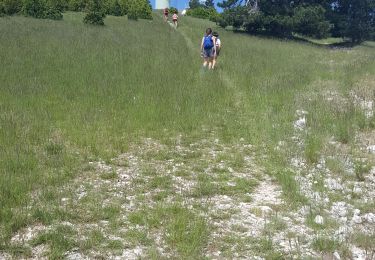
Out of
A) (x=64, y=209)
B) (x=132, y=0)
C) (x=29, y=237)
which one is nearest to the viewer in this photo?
(x=29, y=237)

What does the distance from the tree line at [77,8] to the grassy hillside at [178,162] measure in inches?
676

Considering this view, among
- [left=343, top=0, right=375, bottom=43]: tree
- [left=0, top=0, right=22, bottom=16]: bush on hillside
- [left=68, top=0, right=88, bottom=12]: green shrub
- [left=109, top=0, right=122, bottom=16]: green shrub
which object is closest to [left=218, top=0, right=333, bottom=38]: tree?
[left=343, top=0, right=375, bottom=43]: tree

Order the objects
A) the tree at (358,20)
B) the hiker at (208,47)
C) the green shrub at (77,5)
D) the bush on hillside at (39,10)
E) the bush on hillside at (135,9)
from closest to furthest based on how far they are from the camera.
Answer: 1. the hiker at (208,47)
2. the bush on hillside at (39,10)
3. the bush on hillside at (135,9)
4. the green shrub at (77,5)
5. the tree at (358,20)

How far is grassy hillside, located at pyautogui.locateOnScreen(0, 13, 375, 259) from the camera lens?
5.59m

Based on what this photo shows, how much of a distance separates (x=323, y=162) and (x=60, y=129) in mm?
5292

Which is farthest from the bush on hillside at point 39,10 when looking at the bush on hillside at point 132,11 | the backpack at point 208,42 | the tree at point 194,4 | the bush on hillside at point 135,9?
the tree at point 194,4

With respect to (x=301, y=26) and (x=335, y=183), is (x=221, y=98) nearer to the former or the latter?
(x=335, y=183)

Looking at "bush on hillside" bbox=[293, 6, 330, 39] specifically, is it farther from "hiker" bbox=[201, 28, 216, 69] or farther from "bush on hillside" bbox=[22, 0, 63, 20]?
"hiker" bbox=[201, 28, 216, 69]

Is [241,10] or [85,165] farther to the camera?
[241,10]

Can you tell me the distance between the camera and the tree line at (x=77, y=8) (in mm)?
32750

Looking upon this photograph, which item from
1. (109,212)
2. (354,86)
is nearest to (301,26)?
(354,86)

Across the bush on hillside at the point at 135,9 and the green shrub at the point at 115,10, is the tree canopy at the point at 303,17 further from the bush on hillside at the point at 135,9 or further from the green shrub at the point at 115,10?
the green shrub at the point at 115,10

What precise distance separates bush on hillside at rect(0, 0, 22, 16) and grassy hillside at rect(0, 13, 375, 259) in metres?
17.6

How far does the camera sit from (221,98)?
13.3 meters
